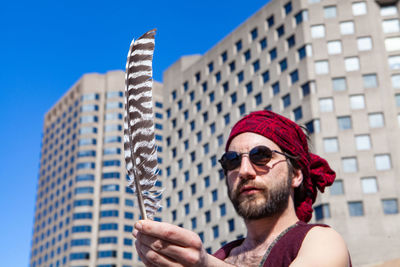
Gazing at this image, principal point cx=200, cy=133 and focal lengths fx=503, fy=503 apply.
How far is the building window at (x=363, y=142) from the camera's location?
49188 mm

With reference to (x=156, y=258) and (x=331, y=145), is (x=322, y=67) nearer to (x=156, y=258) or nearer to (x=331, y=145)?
(x=331, y=145)

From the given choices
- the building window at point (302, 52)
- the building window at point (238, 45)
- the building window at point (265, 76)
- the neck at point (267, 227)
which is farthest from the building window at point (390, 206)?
the neck at point (267, 227)

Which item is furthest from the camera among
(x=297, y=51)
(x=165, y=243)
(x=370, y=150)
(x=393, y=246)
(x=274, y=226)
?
(x=297, y=51)

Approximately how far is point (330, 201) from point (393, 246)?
6.58 meters

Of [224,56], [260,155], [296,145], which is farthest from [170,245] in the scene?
[224,56]

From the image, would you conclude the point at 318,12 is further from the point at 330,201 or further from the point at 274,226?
the point at 274,226

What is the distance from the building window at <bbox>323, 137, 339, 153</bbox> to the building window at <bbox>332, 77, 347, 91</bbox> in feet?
18.8

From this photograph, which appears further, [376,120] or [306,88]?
[306,88]

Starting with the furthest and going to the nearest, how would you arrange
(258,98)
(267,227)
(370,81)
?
(258,98)
(370,81)
(267,227)

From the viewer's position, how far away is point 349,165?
48625mm

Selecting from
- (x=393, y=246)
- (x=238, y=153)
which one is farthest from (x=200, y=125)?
(x=238, y=153)

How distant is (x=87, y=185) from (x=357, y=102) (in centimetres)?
6654

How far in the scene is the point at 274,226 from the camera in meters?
3.11

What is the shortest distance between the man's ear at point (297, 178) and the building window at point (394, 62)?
52.2m
